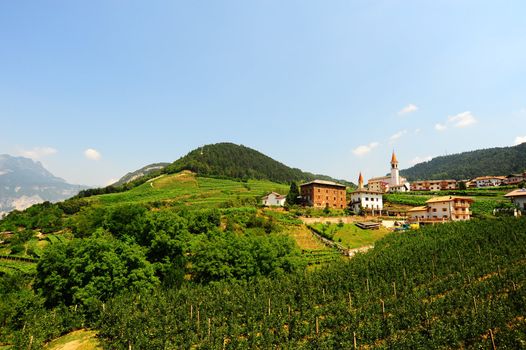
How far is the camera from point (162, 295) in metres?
27.4

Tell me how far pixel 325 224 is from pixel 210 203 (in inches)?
1501

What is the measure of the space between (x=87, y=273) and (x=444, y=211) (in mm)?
65473

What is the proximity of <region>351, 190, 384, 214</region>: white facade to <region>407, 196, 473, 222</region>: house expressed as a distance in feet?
41.3

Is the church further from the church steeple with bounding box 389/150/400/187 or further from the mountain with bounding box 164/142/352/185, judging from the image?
the mountain with bounding box 164/142/352/185

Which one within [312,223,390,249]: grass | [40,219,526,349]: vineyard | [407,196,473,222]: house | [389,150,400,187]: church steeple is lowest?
[40,219,526,349]: vineyard

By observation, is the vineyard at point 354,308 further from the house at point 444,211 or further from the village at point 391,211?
the village at point 391,211

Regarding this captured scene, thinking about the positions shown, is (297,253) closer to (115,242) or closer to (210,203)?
(115,242)

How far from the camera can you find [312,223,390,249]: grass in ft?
158

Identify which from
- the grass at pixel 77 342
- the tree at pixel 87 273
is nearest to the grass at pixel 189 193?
the tree at pixel 87 273

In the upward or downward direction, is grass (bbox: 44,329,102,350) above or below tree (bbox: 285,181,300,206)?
below

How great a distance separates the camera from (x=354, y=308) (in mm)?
23797

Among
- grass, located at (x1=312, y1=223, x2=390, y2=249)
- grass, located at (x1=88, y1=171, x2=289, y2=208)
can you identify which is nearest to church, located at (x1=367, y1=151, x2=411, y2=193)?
grass, located at (x1=88, y1=171, x2=289, y2=208)

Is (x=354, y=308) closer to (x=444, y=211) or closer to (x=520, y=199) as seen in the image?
(x=444, y=211)

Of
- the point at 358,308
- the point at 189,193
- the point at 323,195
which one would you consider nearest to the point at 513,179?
the point at 323,195
